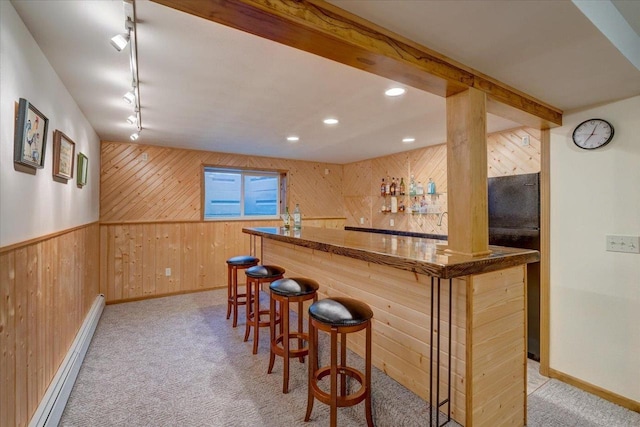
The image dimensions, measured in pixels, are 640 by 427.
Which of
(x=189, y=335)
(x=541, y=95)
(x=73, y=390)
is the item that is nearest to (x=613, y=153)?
(x=541, y=95)

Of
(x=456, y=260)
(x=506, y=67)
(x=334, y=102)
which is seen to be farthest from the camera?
(x=334, y=102)

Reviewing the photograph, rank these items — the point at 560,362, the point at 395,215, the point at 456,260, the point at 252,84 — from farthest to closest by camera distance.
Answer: the point at 395,215 < the point at 560,362 < the point at 252,84 < the point at 456,260

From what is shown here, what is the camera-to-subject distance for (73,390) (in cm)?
225

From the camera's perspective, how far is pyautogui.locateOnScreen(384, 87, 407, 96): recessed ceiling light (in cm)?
240

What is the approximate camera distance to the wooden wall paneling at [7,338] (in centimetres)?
134

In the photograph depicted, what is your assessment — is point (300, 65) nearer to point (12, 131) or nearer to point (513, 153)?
point (12, 131)

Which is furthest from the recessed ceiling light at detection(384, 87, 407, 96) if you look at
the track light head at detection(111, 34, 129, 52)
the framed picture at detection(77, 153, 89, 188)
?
the framed picture at detection(77, 153, 89, 188)

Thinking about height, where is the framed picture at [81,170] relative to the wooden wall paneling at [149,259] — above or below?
above

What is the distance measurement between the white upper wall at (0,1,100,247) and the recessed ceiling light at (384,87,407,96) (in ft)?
7.52

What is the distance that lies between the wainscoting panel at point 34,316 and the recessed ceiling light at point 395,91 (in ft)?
8.41

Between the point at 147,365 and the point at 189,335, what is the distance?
0.61 meters

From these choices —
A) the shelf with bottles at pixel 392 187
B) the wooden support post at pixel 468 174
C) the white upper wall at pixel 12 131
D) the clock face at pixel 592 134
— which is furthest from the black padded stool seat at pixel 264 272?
the shelf with bottles at pixel 392 187

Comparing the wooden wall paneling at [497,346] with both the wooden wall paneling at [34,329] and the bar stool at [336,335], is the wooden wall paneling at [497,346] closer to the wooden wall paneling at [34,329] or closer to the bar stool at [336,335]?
the bar stool at [336,335]

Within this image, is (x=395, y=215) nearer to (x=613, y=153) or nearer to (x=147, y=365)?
(x=613, y=153)
